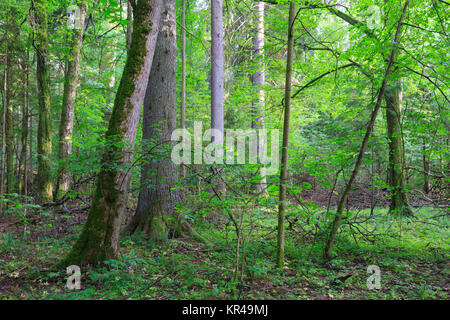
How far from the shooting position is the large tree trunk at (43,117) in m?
9.19

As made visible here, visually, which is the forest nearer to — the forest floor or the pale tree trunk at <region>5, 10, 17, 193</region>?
the forest floor

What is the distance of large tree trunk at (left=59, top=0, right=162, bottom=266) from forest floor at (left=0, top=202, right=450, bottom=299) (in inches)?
10.4

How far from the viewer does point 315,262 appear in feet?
15.8

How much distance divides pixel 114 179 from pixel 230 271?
2127 mm

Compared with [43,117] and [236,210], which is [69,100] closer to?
[43,117]

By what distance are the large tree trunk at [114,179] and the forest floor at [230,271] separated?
0.87ft

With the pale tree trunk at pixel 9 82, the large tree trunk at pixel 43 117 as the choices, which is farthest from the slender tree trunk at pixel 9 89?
the large tree trunk at pixel 43 117

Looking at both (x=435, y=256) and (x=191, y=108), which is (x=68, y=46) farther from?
(x=435, y=256)

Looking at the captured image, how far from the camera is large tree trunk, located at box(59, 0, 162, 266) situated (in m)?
3.94

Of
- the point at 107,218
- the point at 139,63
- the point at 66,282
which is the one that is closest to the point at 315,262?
the point at 107,218

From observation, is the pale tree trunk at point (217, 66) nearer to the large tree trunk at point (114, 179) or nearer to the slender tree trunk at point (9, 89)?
the large tree trunk at point (114, 179)

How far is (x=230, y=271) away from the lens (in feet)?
13.6
